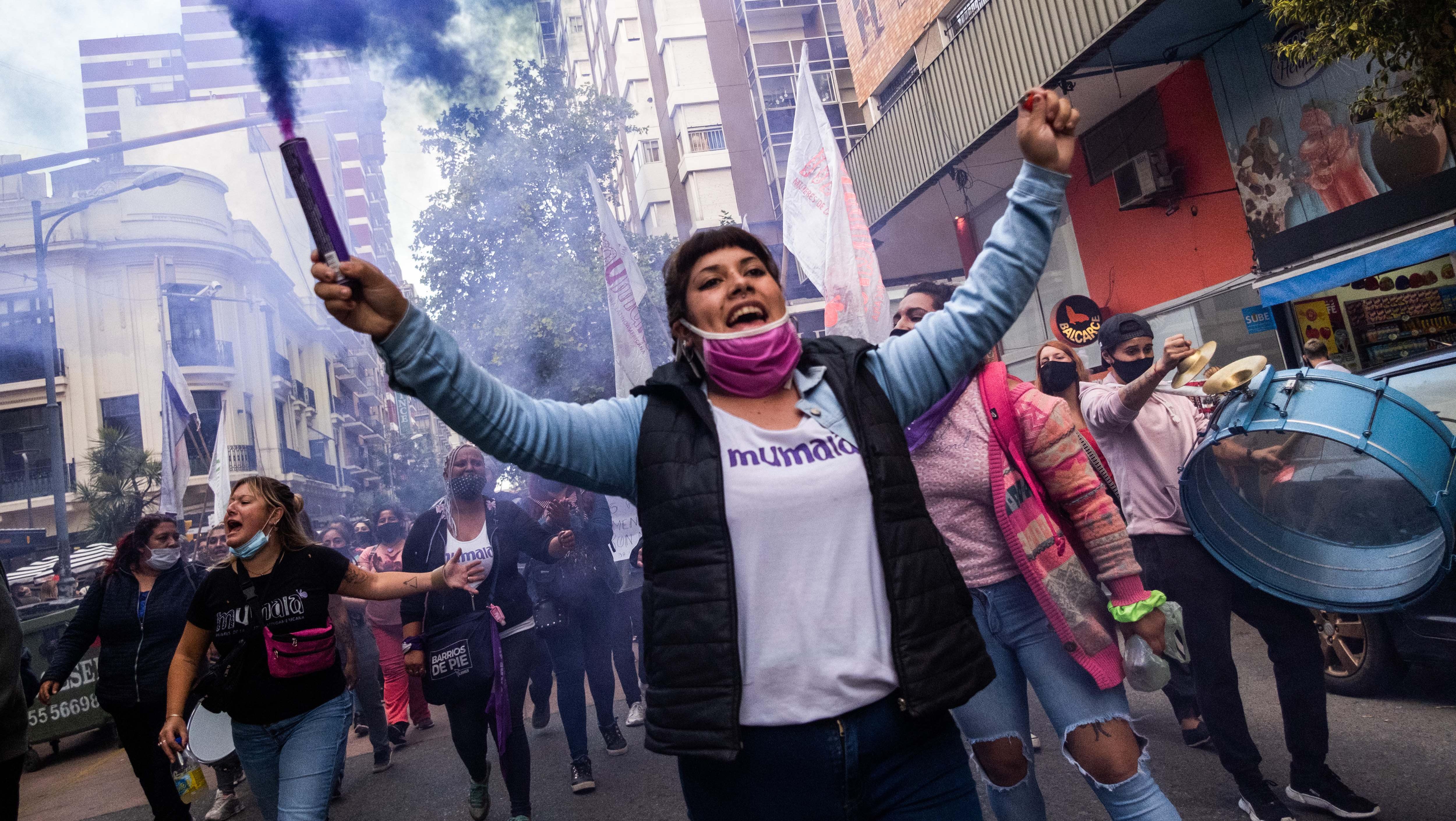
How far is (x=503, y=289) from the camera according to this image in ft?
60.3

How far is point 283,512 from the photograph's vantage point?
381 centimetres

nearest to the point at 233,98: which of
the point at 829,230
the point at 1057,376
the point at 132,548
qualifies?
the point at 132,548

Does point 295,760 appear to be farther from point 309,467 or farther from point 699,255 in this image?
point 309,467

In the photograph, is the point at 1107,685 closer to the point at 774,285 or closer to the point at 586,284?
the point at 774,285

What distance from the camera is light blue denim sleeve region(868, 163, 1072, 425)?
1.86 m

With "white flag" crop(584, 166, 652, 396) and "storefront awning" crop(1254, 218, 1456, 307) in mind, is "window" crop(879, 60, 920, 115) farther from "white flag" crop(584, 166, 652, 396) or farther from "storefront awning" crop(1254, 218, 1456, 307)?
"white flag" crop(584, 166, 652, 396)

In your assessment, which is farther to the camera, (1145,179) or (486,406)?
(1145,179)

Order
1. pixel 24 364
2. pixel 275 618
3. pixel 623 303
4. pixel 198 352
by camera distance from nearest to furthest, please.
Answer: pixel 275 618 → pixel 623 303 → pixel 24 364 → pixel 198 352

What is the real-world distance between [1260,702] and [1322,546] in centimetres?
195

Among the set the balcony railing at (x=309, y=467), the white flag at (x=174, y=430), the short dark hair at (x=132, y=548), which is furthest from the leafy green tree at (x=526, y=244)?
the balcony railing at (x=309, y=467)

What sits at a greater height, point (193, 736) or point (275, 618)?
point (275, 618)

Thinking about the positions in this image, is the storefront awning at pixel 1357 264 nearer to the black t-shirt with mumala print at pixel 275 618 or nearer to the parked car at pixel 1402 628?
the parked car at pixel 1402 628

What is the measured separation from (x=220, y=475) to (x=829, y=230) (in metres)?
7.60

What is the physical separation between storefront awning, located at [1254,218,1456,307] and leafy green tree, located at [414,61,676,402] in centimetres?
1140
